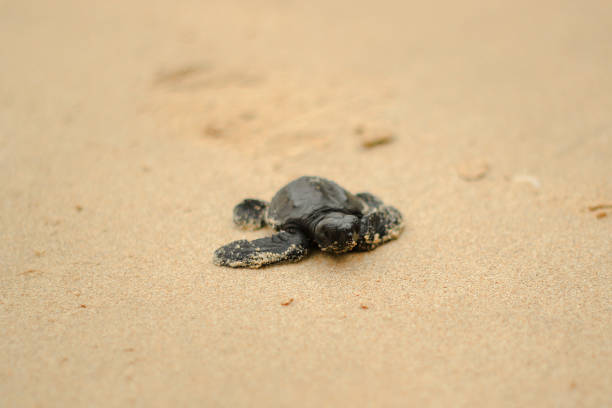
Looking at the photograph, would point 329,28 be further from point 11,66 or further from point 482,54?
point 11,66

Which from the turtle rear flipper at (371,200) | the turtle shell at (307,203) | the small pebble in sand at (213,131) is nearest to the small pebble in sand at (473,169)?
the turtle rear flipper at (371,200)

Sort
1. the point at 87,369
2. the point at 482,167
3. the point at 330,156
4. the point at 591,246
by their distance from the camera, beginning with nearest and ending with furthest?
the point at 87,369 < the point at 591,246 < the point at 482,167 < the point at 330,156

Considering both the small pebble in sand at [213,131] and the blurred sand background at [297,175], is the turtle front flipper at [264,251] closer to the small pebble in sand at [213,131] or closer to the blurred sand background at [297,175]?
the blurred sand background at [297,175]

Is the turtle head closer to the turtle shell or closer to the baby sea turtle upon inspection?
the baby sea turtle

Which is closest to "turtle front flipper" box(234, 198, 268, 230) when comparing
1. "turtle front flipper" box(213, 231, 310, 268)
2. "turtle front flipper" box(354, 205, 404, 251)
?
"turtle front flipper" box(213, 231, 310, 268)

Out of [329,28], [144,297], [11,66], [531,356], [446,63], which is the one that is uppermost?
[329,28]

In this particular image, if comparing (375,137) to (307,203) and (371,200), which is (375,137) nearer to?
(371,200)

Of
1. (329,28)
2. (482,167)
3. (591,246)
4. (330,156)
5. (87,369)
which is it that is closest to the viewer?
(87,369)

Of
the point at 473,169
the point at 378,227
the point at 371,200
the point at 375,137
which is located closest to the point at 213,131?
the point at 375,137

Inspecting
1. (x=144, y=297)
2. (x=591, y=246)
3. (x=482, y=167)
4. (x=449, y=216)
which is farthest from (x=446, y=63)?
(x=144, y=297)
